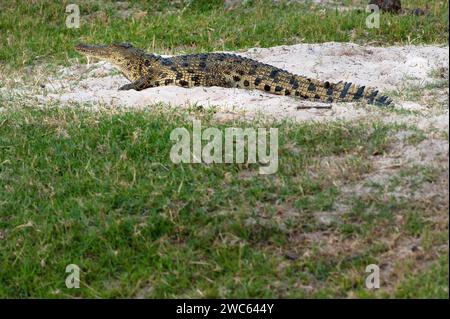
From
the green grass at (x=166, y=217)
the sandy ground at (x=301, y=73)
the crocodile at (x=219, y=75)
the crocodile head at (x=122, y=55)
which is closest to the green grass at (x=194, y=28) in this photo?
the sandy ground at (x=301, y=73)

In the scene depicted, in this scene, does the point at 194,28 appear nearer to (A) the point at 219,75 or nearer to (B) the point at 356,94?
(A) the point at 219,75

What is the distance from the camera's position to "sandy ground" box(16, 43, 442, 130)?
8039mm

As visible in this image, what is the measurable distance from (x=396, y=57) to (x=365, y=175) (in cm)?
418

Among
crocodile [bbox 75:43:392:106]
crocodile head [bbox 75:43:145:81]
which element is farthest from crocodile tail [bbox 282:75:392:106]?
crocodile head [bbox 75:43:145:81]

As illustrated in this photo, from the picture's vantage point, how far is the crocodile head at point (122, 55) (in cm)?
996

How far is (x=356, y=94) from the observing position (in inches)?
341


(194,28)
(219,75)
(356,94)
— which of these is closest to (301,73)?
(219,75)

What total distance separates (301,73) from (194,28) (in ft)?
9.59

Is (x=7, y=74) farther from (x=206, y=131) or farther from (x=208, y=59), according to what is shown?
(x=206, y=131)

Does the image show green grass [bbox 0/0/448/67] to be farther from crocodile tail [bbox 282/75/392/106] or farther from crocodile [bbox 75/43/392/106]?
crocodile tail [bbox 282/75/392/106]

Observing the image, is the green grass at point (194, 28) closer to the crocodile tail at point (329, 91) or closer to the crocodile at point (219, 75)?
the crocodile at point (219, 75)

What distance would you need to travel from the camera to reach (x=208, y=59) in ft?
31.6

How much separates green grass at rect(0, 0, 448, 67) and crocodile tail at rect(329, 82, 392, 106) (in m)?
2.73

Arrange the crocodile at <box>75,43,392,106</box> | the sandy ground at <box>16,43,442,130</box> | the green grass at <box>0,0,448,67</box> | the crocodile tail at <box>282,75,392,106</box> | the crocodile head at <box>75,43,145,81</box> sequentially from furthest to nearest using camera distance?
the green grass at <box>0,0,448,67</box> → the crocodile head at <box>75,43,145,81</box> → the crocodile at <box>75,43,392,106</box> → the crocodile tail at <box>282,75,392,106</box> → the sandy ground at <box>16,43,442,130</box>
